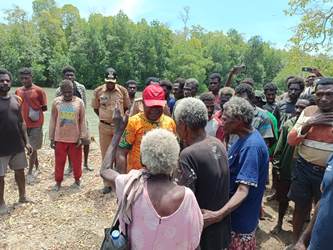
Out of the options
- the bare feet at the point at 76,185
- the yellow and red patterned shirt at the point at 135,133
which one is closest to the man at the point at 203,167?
the yellow and red patterned shirt at the point at 135,133

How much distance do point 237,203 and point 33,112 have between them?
4.93 metres

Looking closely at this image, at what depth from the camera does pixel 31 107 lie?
6684 mm

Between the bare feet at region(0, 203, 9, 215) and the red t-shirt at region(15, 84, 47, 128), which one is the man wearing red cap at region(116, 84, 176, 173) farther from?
the red t-shirt at region(15, 84, 47, 128)

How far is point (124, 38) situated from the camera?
64812mm

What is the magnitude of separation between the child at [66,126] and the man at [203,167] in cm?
378

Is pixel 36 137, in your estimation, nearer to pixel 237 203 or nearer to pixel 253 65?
pixel 237 203

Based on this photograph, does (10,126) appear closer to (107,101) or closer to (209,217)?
(107,101)

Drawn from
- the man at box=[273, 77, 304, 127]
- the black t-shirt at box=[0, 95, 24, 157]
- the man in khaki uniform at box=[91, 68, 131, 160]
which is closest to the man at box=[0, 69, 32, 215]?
the black t-shirt at box=[0, 95, 24, 157]

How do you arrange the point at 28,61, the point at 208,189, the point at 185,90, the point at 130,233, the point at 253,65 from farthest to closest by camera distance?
1. the point at 253,65
2. the point at 28,61
3. the point at 185,90
4. the point at 208,189
5. the point at 130,233

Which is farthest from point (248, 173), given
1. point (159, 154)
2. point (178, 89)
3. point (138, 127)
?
point (178, 89)

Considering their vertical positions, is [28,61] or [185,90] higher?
[185,90]

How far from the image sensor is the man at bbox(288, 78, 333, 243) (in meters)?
3.50

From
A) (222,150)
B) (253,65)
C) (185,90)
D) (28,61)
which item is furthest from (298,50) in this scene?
(253,65)

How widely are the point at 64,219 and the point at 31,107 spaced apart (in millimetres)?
2313
